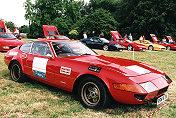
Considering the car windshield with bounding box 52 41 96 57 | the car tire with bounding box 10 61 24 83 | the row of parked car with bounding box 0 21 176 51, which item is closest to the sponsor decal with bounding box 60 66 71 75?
the car windshield with bounding box 52 41 96 57

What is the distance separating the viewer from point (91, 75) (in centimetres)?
303

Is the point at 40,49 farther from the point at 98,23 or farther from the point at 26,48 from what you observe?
the point at 98,23

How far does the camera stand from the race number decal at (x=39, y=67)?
12.3ft

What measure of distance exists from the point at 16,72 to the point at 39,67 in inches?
43.6

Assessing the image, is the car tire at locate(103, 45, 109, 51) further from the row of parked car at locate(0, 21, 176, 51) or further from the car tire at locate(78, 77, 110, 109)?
the car tire at locate(78, 77, 110, 109)

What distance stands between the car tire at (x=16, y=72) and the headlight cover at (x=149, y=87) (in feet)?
9.96

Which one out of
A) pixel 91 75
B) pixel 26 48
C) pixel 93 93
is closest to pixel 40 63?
pixel 26 48

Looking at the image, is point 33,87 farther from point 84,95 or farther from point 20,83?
point 84,95

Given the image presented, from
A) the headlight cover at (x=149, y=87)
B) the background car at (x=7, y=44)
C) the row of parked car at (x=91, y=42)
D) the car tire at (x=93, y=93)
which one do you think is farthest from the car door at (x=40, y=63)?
the row of parked car at (x=91, y=42)

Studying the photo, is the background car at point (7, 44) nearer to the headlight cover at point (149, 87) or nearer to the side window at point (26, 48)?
the side window at point (26, 48)

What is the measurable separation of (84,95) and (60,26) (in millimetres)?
36335

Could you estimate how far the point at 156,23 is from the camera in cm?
2955

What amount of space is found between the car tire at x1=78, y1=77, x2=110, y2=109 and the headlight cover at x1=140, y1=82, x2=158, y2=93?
59cm

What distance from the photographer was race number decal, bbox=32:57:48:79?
12.3ft
